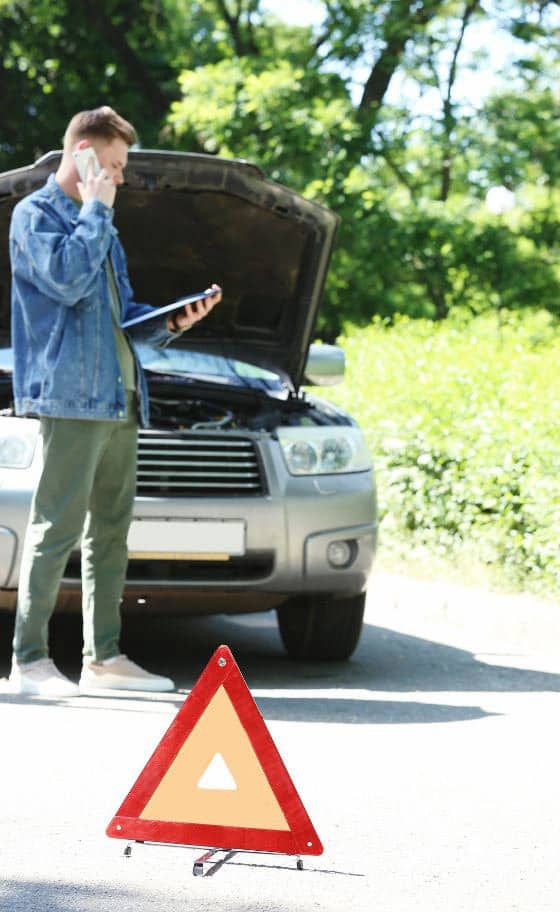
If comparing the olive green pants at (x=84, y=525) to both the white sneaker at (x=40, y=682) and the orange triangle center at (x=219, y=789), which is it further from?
the orange triangle center at (x=219, y=789)

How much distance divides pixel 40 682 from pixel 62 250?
1.51m

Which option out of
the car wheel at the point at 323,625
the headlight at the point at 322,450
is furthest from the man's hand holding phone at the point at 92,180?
the car wheel at the point at 323,625

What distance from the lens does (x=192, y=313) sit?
6168 millimetres

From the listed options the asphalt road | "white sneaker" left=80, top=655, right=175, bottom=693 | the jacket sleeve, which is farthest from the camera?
"white sneaker" left=80, top=655, right=175, bottom=693

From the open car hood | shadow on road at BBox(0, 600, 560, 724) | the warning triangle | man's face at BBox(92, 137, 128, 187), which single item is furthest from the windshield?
the warning triangle

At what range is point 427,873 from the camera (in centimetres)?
375

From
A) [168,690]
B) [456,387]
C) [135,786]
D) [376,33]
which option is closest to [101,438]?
[168,690]

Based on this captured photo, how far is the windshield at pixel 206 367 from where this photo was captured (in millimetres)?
7371

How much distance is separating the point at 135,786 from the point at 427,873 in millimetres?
688

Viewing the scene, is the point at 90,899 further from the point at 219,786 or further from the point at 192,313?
the point at 192,313

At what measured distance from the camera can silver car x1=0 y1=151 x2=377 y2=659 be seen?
21.2 ft

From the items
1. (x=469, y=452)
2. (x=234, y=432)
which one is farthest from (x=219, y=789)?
(x=469, y=452)

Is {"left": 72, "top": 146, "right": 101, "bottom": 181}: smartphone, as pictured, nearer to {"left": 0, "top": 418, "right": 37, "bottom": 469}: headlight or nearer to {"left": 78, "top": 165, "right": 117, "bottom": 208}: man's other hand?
{"left": 78, "top": 165, "right": 117, "bottom": 208}: man's other hand

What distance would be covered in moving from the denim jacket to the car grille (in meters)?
0.69
